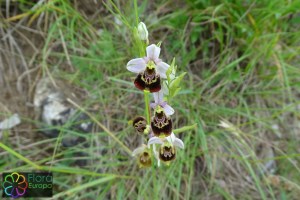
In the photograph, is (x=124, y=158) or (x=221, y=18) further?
(x=221, y=18)

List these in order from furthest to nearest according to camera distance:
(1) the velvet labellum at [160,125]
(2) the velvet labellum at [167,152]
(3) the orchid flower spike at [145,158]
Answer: (3) the orchid flower spike at [145,158]
(2) the velvet labellum at [167,152]
(1) the velvet labellum at [160,125]

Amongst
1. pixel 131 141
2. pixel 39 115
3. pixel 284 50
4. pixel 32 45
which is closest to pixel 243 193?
pixel 131 141

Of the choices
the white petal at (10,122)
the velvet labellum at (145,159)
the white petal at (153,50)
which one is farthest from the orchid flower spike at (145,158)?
the white petal at (10,122)

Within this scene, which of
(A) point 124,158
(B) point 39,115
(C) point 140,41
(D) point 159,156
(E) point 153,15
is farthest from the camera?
(E) point 153,15

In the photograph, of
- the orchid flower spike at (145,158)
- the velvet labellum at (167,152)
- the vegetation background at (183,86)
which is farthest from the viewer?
the vegetation background at (183,86)

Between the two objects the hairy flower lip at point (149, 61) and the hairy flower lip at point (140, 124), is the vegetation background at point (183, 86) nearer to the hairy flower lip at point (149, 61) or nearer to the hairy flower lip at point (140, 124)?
the hairy flower lip at point (140, 124)

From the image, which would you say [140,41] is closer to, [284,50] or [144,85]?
[144,85]

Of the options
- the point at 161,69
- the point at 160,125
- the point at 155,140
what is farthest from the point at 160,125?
the point at 161,69
